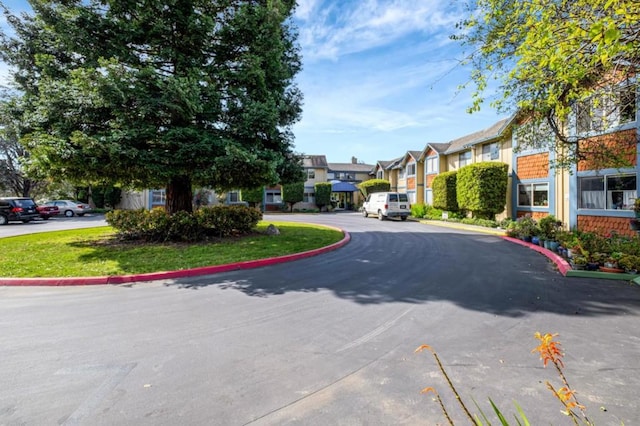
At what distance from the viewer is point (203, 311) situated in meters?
4.95

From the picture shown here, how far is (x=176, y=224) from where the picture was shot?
35.4ft

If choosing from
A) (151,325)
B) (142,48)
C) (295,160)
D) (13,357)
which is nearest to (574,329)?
(151,325)

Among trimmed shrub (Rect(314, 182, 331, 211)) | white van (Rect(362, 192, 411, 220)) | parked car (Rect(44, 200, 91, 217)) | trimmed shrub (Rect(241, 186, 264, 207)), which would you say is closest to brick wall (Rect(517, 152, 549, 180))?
white van (Rect(362, 192, 411, 220))

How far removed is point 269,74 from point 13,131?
873 centimetres

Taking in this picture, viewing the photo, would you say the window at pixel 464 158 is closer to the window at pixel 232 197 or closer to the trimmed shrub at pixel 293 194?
the trimmed shrub at pixel 293 194

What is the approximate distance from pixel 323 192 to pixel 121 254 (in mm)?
29292

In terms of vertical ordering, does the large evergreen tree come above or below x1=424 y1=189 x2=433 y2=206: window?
above

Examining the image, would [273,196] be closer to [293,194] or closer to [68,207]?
[293,194]

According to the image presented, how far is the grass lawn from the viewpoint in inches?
290

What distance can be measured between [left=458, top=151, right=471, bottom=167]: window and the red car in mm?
32190

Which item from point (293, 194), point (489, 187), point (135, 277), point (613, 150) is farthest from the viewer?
point (293, 194)

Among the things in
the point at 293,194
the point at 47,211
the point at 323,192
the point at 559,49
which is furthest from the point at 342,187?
→ the point at 559,49

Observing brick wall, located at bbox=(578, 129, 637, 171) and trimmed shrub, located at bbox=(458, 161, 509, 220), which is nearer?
brick wall, located at bbox=(578, 129, 637, 171)

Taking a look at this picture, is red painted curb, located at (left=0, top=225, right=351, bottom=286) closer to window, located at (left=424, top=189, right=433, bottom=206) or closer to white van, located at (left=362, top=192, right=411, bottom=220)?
white van, located at (left=362, top=192, right=411, bottom=220)
